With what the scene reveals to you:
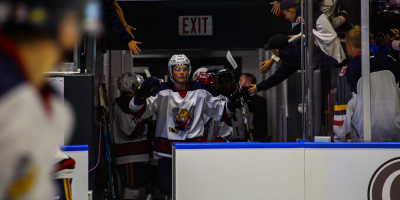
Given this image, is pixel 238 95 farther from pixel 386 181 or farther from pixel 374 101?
pixel 386 181

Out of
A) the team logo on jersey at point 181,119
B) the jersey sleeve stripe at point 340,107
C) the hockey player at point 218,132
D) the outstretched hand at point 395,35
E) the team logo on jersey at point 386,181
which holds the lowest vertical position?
the team logo on jersey at point 386,181

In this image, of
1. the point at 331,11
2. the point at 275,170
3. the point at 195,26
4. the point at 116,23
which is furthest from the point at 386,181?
the point at 195,26

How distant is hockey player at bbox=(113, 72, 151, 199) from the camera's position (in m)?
4.21

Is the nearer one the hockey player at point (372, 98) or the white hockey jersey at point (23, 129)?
the white hockey jersey at point (23, 129)

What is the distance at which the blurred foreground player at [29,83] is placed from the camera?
2.00 feet

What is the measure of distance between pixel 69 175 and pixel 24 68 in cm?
70

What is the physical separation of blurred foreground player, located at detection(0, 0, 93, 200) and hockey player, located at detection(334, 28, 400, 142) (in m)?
2.09

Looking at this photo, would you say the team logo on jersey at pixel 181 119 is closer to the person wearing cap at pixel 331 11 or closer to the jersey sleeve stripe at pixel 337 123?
the jersey sleeve stripe at pixel 337 123

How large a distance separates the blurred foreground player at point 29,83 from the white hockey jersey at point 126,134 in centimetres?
354

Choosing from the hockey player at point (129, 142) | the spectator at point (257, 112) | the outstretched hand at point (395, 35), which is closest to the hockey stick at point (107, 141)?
the hockey player at point (129, 142)

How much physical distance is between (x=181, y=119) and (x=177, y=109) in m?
0.10

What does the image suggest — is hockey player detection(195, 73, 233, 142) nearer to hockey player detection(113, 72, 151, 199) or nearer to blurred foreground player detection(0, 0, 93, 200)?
hockey player detection(113, 72, 151, 199)

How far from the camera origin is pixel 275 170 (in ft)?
7.41

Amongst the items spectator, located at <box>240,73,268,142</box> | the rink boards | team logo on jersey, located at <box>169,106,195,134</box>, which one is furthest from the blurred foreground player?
spectator, located at <box>240,73,268,142</box>
